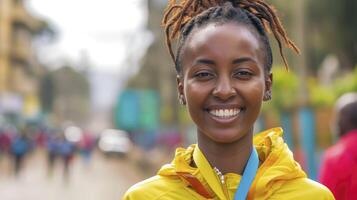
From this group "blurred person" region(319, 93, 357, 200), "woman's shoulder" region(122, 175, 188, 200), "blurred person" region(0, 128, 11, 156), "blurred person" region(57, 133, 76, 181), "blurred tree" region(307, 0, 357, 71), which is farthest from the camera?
"blurred tree" region(307, 0, 357, 71)

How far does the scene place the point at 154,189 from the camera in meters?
2.86

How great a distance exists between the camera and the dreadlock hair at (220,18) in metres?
2.90

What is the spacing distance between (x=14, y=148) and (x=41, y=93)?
63.4 m

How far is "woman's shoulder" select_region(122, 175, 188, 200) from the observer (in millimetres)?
2846

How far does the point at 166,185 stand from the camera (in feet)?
9.41

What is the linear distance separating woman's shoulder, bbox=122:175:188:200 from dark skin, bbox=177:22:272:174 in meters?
0.22

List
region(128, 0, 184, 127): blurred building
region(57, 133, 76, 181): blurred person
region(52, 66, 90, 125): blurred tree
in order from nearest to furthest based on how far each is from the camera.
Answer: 1. region(57, 133, 76, 181): blurred person
2. region(128, 0, 184, 127): blurred building
3. region(52, 66, 90, 125): blurred tree

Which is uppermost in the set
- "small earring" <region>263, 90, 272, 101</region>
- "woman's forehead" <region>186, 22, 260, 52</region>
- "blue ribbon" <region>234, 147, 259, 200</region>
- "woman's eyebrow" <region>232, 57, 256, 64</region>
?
"woman's forehead" <region>186, 22, 260, 52</region>

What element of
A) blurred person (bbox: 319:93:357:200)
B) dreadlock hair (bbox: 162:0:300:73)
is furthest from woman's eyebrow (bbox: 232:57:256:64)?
blurred person (bbox: 319:93:357:200)

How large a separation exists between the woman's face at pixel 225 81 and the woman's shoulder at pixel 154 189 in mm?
223

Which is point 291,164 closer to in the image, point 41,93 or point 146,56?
point 146,56

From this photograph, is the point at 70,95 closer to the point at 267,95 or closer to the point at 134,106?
the point at 134,106

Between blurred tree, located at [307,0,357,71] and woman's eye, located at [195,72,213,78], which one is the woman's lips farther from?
blurred tree, located at [307,0,357,71]

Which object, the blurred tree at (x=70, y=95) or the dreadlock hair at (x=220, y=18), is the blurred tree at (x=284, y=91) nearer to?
the dreadlock hair at (x=220, y=18)
